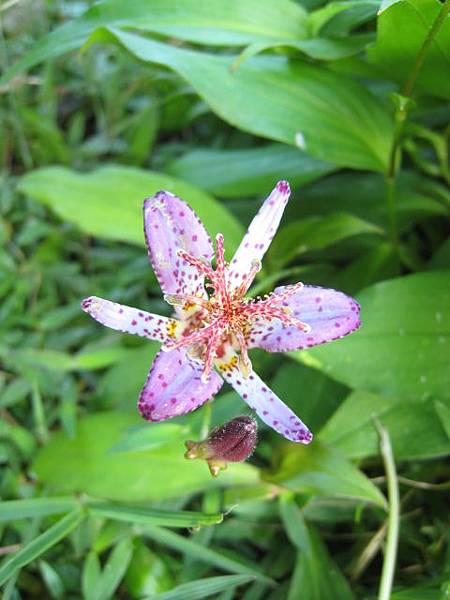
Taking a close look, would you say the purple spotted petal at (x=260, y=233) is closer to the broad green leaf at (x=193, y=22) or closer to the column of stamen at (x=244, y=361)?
the column of stamen at (x=244, y=361)

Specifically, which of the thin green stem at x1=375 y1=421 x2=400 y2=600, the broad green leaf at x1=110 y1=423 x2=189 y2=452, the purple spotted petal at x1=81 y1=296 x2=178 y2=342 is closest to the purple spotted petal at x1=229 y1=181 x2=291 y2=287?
the purple spotted petal at x1=81 y1=296 x2=178 y2=342

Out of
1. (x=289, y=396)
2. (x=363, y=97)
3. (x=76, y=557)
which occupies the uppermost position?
(x=363, y=97)

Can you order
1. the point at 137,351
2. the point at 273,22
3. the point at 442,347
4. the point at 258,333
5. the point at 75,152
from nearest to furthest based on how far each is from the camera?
the point at 258,333
the point at 442,347
the point at 273,22
the point at 137,351
the point at 75,152

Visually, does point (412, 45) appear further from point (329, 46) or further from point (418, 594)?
point (418, 594)

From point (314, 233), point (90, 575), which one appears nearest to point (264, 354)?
point (314, 233)

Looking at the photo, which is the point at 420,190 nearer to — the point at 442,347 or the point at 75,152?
the point at 442,347

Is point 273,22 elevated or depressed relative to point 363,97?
elevated

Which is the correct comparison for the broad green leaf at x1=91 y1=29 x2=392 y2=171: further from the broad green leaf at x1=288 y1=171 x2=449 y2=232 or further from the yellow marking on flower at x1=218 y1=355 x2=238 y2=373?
the yellow marking on flower at x1=218 y1=355 x2=238 y2=373

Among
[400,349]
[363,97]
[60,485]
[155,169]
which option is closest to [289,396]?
[400,349]

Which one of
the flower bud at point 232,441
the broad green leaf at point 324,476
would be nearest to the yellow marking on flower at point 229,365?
the flower bud at point 232,441
